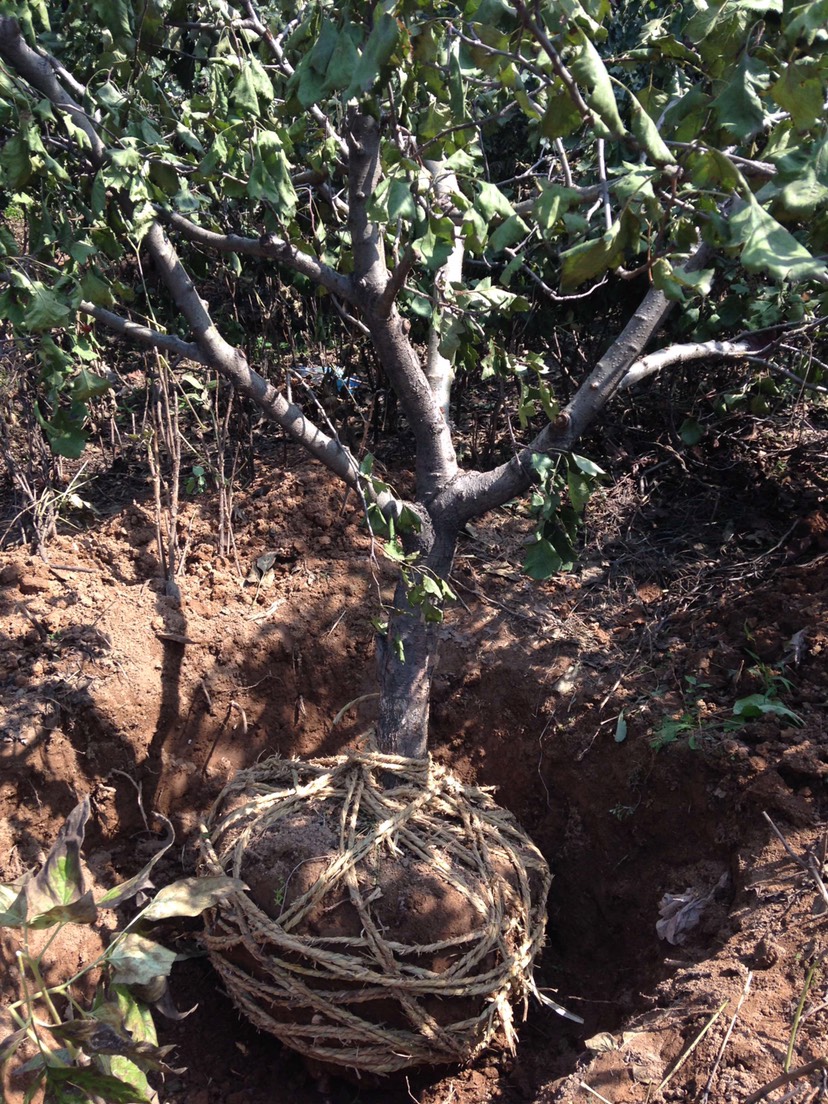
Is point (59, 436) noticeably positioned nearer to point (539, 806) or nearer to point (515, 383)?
point (539, 806)

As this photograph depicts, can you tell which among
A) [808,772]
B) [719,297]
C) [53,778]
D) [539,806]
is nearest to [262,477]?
[53,778]

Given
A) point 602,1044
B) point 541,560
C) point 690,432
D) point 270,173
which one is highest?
point 270,173

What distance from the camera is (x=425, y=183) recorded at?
1.75 meters

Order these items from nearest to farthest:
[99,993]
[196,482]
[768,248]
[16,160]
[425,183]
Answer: [768,248] < [99,993] < [425,183] < [16,160] < [196,482]

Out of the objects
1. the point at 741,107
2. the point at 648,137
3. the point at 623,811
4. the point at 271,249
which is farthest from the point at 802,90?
the point at 623,811

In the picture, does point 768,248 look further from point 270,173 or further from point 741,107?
point 270,173

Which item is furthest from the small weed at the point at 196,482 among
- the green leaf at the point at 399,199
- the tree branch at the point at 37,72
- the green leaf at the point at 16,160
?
the green leaf at the point at 399,199

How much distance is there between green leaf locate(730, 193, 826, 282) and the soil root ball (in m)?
1.81

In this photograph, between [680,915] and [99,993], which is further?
[680,915]

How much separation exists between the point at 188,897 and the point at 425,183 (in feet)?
4.75

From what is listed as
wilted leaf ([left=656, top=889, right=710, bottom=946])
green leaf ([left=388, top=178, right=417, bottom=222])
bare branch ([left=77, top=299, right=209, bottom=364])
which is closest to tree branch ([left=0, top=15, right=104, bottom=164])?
bare branch ([left=77, top=299, right=209, bottom=364])

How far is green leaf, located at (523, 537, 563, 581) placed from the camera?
2207mm

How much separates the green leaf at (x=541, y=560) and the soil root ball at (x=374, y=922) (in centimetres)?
Result: 75

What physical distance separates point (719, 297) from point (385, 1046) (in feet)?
10.00
